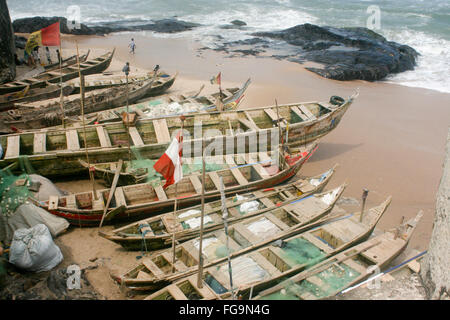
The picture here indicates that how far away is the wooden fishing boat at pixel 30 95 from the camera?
44.2ft

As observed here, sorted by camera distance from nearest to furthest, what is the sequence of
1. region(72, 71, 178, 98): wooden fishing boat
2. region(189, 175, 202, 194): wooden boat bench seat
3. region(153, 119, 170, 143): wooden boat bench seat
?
region(189, 175, 202, 194): wooden boat bench seat < region(153, 119, 170, 143): wooden boat bench seat < region(72, 71, 178, 98): wooden fishing boat

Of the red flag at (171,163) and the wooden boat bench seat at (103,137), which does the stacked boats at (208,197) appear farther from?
the red flag at (171,163)

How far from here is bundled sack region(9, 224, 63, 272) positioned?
7.15 meters

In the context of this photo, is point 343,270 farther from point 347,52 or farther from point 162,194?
point 347,52

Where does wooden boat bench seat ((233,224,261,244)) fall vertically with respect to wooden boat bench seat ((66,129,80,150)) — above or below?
below

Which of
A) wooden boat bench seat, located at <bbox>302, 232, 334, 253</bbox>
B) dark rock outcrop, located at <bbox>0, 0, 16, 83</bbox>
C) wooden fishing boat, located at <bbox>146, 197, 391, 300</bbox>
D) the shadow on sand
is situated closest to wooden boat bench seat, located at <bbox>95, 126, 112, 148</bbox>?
wooden fishing boat, located at <bbox>146, 197, 391, 300</bbox>

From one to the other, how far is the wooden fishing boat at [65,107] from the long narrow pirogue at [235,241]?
7.52 meters

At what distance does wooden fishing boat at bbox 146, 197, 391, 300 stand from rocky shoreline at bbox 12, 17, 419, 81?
48.4 feet

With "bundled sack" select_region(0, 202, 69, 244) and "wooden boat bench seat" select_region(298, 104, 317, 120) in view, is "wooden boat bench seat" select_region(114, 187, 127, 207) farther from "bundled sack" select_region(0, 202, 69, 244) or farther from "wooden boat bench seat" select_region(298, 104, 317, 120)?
"wooden boat bench seat" select_region(298, 104, 317, 120)

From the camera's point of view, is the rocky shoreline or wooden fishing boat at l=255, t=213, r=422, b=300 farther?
the rocky shoreline

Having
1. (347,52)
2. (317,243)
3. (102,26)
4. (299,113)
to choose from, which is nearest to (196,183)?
(317,243)

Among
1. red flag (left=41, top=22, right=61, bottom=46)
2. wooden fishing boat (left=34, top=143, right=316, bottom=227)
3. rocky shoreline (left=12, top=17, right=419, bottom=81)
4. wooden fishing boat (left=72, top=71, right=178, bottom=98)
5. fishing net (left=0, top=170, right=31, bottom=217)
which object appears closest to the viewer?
fishing net (left=0, top=170, right=31, bottom=217)

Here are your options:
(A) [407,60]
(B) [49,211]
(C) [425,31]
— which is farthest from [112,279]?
(C) [425,31]
